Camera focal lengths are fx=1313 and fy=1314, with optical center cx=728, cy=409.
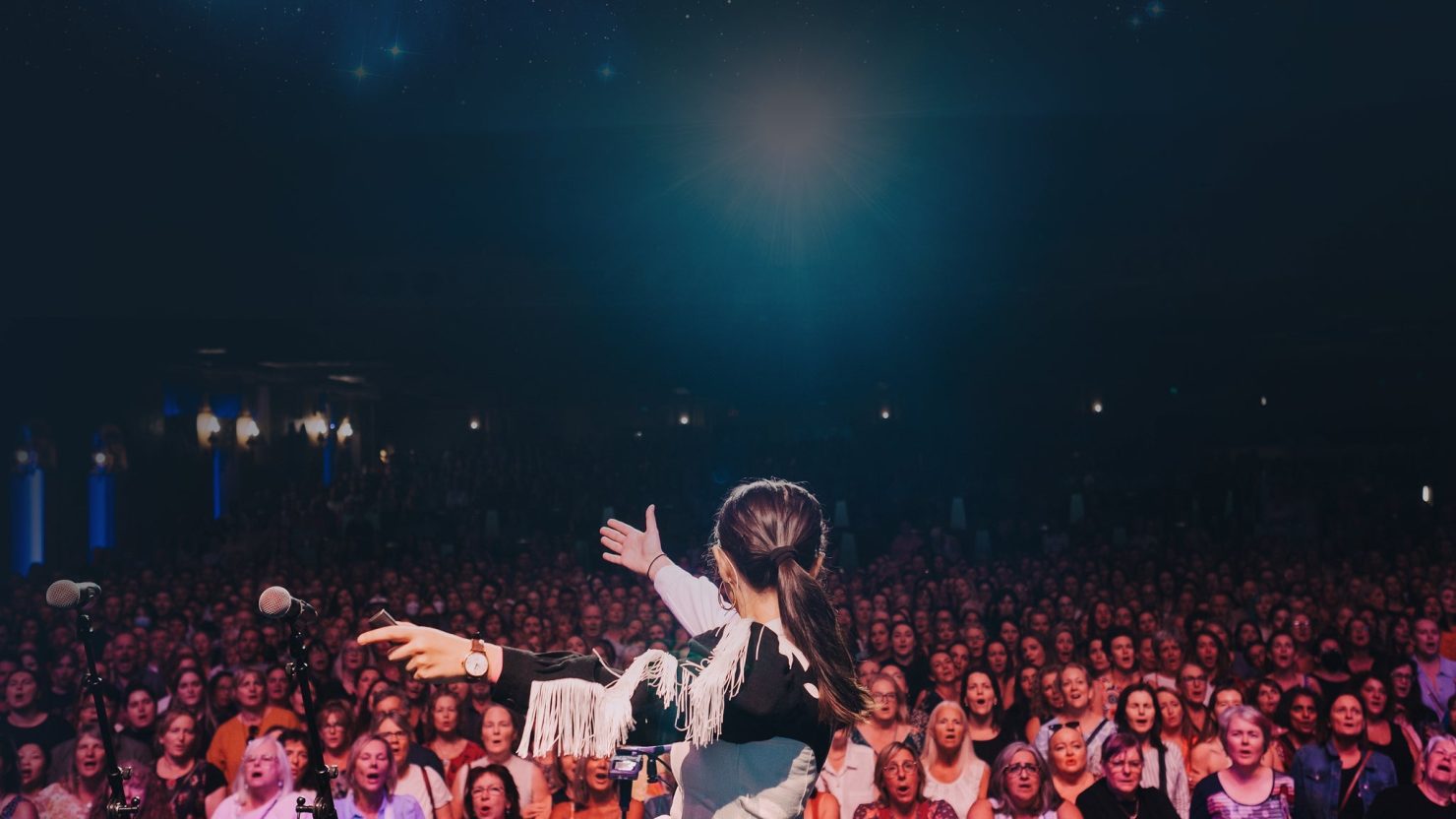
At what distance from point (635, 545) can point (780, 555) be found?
0.60 m

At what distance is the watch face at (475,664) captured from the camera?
7.26ft

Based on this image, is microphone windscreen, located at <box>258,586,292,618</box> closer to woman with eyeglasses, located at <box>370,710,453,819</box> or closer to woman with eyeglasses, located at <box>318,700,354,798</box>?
woman with eyeglasses, located at <box>370,710,453,819</box>

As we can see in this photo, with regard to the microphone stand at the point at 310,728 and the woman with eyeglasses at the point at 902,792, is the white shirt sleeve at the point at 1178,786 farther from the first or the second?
the microphone stand at the point at 310,728

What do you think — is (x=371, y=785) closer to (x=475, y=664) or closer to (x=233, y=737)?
(x=233, y=737)

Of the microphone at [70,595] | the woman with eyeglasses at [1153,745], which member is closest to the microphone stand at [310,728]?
the microphone at [70,595]

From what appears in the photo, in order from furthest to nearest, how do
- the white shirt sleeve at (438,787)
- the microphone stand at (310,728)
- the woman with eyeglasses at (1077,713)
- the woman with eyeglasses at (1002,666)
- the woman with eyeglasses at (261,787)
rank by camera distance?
the woman with eyeglasses at (1002,666), the woman with eyeglasses at (1077,713), the white shirt sleeve at (438,787), the woman with eyeglasses at (261,787), the microphone stand at (310,728)

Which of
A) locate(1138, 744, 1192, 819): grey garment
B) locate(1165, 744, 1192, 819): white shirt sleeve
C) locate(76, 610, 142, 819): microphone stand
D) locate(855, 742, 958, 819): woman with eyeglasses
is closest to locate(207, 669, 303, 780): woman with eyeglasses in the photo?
locate(855, 742, 958, 819): woman with eyeglasses

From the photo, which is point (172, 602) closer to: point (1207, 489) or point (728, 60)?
point (728, 60)

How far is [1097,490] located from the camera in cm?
2217

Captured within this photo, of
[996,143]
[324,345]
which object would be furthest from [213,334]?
[996,143]

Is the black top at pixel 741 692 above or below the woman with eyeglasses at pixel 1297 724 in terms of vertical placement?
above

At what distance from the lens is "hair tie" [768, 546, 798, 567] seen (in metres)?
2.53

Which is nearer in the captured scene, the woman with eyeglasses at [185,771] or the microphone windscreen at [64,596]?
the microphone windscreen at [64,596]

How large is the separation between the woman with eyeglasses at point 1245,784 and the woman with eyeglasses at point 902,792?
3.89 ft
